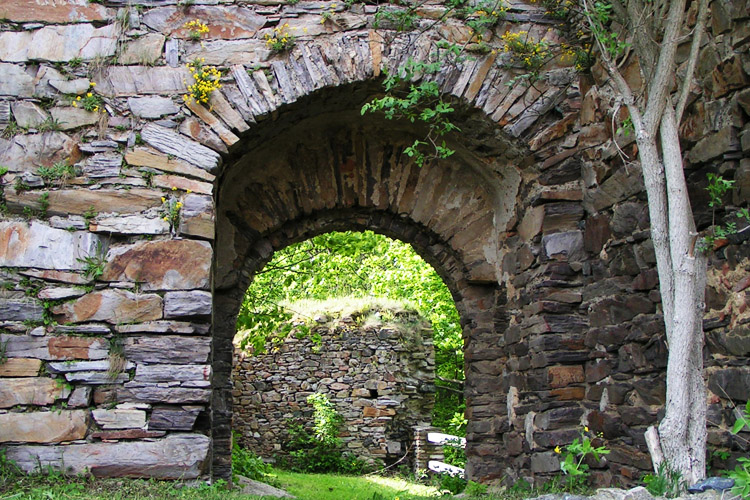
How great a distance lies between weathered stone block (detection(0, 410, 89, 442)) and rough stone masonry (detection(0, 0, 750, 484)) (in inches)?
0.4

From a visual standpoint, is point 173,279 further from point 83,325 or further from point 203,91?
point 203,91

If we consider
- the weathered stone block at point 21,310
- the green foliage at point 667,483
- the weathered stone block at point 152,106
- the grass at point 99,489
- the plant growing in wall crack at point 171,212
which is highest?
the weathered stone block at point 152,106

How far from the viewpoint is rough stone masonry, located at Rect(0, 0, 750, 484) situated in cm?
373

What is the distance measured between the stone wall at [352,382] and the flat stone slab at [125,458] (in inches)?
276

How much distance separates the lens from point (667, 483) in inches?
104

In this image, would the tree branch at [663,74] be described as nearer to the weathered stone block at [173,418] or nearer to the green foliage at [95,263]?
the weathered stone block at [173,418]

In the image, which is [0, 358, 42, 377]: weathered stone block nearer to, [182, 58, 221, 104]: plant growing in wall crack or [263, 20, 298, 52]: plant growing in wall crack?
[182, 58, 221, 104]: plant growing in wall crack

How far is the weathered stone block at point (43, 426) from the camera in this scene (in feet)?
12.1

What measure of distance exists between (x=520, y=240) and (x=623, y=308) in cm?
116

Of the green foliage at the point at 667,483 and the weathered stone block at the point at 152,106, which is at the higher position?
the weathered stone block at the point at 152,106

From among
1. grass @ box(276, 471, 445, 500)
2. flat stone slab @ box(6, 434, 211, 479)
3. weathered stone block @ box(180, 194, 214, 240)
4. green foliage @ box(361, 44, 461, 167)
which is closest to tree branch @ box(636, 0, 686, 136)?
green foliage @ box(361, 44, 461, 167)

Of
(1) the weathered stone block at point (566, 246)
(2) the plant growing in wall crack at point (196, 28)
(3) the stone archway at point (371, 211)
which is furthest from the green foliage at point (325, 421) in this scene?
(2) the plant growing in wall crack at point (196, 28)

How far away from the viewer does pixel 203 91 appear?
4.28m

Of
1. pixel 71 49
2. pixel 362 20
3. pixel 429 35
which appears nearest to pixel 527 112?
pixel 429 35
